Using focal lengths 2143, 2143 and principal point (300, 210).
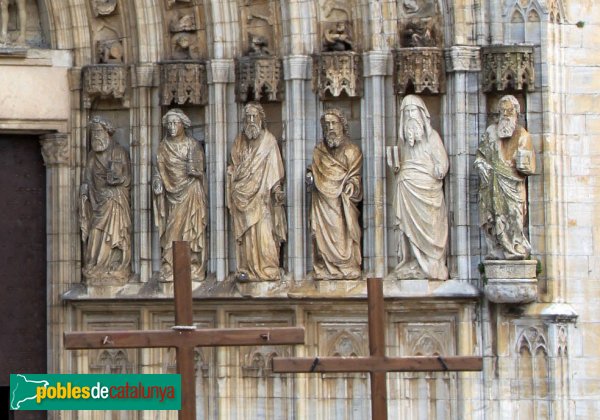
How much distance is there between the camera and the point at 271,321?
69.8 feet

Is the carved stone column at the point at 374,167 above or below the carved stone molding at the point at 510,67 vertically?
below

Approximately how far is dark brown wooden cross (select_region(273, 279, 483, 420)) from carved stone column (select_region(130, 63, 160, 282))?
4.74 metres

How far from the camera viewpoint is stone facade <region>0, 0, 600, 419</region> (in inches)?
812

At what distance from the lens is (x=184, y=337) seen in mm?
16547

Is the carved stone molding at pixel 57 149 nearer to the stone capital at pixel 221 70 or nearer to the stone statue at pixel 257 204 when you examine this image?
the stone capital at pixel 221 70

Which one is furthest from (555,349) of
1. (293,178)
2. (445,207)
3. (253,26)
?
(253,26)

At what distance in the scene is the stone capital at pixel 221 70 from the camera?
21.4m

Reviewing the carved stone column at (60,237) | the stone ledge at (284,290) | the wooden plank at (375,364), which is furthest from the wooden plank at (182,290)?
the carved stone column at (60,237)

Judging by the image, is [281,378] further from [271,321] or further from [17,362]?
[17,362]

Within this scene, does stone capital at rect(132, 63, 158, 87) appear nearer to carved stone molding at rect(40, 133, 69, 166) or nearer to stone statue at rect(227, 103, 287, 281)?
carved stone molding at rect(40, 133, 69, 166)

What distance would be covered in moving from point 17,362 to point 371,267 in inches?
153

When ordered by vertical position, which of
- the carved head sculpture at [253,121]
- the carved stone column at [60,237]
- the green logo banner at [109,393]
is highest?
the carved head sculpture at [253,121]

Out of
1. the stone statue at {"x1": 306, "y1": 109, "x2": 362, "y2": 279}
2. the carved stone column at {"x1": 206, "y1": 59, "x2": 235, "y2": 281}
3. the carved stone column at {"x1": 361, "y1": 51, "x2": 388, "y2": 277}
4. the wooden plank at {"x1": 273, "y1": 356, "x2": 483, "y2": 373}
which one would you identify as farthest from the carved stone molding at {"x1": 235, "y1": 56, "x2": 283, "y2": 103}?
the wooden plank at {"x1": 273, "y1": 356, "x2": 483, "y2": 373}

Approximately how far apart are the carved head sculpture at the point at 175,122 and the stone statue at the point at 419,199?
223 centimetres
